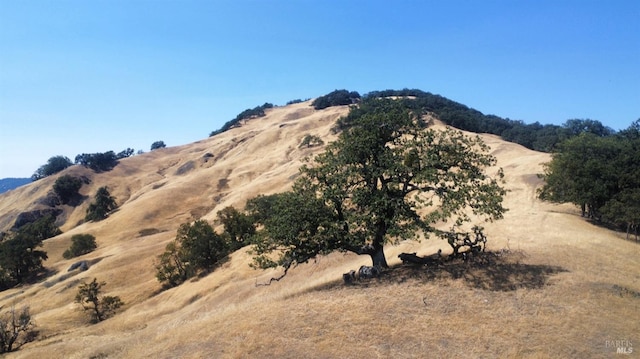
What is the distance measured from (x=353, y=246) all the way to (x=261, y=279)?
21.4m

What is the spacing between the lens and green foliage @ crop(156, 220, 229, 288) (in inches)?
2495


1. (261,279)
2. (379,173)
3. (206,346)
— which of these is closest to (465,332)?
(379,173)

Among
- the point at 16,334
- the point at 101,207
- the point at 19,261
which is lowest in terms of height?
the point at 16,334

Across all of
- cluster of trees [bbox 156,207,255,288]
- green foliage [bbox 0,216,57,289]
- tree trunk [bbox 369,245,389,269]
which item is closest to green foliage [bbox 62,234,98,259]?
green foliage [bbox 0,216,57,289]

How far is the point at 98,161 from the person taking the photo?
18350cm

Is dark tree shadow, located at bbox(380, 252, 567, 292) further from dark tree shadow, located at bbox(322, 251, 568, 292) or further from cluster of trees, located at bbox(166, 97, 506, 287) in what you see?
cluster of trees, located at bbox(166, 97, 506, 287)

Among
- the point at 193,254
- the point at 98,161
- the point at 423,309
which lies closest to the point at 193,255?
the point at 193,254

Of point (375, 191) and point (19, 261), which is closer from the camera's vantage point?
point (375, 191)

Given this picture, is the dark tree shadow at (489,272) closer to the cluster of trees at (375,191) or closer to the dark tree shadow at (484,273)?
the dark tree shadow at (484,273)

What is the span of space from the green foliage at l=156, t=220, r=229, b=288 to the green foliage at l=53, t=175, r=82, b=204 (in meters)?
115

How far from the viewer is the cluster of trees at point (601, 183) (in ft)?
137

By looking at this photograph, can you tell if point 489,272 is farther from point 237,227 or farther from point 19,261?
point 19,261

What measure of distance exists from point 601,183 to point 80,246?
4005 inches

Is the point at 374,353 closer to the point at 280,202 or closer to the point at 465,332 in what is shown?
the point at 465,332
